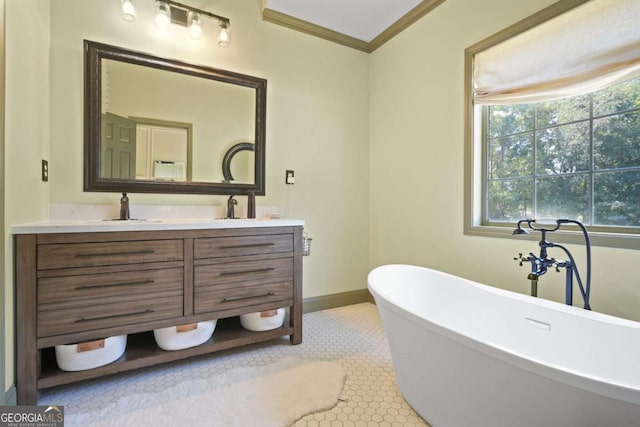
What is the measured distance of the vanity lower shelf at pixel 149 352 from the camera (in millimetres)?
1406

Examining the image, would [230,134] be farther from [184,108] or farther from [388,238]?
[388,238]

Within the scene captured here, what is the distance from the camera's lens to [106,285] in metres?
1.45

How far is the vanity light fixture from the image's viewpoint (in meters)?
1.89

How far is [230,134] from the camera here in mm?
2277

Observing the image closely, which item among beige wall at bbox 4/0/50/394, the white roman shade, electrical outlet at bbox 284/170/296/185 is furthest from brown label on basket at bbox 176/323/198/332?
the white roman shade

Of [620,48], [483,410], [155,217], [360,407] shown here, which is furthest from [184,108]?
[620,48]

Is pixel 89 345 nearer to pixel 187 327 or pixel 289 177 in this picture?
pixel 187 327

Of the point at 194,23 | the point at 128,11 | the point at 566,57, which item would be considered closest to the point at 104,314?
the point at 128,11

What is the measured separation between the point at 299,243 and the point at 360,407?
1021 mm

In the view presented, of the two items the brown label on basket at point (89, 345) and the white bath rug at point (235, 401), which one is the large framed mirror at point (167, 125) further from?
the white bath rug at point (235, 401)

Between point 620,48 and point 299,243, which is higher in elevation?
point 620,48

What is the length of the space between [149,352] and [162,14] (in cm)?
220

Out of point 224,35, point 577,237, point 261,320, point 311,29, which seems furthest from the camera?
point 311,29

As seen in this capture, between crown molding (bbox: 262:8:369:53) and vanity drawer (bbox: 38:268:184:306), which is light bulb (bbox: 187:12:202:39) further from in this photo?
vanity drawer (bbox: 38:268:184:306)
